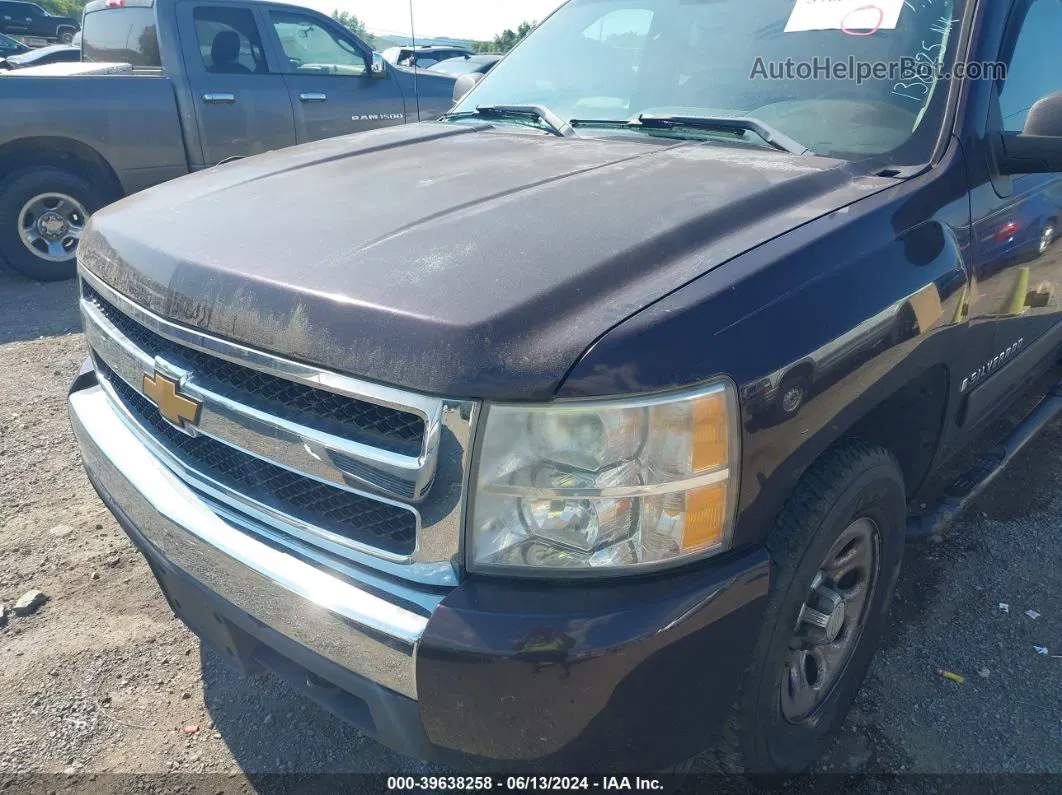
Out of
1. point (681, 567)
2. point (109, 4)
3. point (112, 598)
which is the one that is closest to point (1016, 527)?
point (681, 567)

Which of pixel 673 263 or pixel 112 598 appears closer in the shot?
pixel 673 263

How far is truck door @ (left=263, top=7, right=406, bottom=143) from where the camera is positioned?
6.95 meters

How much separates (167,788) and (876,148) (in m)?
2.55

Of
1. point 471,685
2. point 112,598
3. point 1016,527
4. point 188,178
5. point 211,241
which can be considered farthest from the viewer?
point 1016,527

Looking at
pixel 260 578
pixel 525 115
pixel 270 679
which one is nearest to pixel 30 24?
pixel 525 115

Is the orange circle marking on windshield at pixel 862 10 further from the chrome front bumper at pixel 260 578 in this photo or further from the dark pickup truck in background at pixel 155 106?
the dark pickup truck in background at pixel 155 106

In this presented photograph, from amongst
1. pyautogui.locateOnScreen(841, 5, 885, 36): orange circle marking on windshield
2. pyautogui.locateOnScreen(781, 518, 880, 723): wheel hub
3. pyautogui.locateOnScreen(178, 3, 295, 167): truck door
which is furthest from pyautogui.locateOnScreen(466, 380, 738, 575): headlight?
pyautogui.locateOnScreen(178, 3, 295, 167): truck door

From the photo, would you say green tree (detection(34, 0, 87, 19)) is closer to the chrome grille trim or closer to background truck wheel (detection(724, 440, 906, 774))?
the chrome grille trim

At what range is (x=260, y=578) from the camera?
1660 millimetres

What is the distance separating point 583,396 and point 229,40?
256 inches

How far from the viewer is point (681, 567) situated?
1497mm

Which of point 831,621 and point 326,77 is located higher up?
point 326,77

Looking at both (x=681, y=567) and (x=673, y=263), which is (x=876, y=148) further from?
(x=681, y=567)

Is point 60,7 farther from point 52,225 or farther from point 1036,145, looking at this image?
point 1036,145
